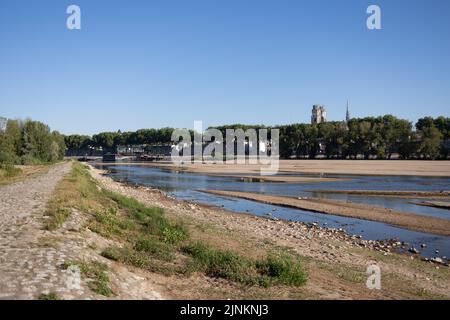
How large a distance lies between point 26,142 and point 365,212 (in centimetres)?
8783

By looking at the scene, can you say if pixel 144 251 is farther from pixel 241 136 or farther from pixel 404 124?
pixel 241 136

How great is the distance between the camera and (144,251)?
16438 millimetres

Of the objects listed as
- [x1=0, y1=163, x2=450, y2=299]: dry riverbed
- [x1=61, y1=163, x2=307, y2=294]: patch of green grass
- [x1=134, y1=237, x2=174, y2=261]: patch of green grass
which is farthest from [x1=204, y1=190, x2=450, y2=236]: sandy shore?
[x1=134, y1=237, x2=174, y2=261]: patch of green grass

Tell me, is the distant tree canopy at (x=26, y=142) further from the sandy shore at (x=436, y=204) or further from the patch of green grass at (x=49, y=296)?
the patch of green grass at (x=49, y=296)

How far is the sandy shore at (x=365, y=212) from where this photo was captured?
1125 inches

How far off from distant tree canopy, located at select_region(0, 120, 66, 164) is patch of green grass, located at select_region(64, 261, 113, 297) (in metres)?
79.0

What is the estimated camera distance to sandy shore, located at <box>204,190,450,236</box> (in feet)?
93.7

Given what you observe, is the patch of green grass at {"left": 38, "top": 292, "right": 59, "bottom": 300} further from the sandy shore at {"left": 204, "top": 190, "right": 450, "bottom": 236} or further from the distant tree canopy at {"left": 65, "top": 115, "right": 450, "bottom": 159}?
the distant tree canopy at {"left": 65, "top": 115, "right": 450, "bottom": 159}

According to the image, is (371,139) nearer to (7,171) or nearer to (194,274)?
(7,171)

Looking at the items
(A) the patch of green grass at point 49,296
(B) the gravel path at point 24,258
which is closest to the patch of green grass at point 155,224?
(B) the gravel path at point 24,258

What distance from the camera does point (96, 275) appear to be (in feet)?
36.4

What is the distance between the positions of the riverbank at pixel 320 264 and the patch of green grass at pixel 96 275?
1.87 m

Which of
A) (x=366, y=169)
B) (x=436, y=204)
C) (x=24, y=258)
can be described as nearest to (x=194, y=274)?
(x=24, y=258)
